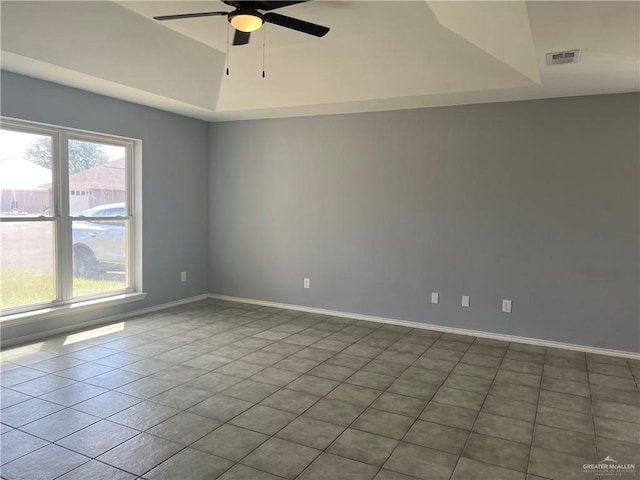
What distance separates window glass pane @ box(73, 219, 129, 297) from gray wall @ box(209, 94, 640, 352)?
1.31 metres

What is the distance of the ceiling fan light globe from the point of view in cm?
260

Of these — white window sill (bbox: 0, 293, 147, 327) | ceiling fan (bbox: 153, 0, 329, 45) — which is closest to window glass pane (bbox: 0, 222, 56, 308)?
white window sill (bbox: 0, 293, 147, 327)

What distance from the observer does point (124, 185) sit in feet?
16.8

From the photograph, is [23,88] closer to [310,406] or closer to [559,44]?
[310,406]

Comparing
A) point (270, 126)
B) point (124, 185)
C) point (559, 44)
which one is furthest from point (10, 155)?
point (559, 44)

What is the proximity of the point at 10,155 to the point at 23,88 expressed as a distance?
591mm

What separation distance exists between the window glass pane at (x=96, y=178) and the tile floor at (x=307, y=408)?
1305 mm

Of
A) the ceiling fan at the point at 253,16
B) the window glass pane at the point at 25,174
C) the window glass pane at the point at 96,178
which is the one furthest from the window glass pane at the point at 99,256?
the ceiling fan at the point at 253,16

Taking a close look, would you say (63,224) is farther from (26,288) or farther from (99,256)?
(26,288)

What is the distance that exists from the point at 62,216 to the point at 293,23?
3.04 metres

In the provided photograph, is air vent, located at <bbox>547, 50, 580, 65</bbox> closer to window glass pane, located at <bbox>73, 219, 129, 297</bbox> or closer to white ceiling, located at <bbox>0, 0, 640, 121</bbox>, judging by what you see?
white ceiling, located at <bbox>0, 0, 640, 121</bbox>

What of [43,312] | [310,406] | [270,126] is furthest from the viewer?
[270,126]

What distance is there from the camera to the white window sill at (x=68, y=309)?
395 centimetres

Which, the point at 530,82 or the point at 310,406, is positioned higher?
the point at 530,82
